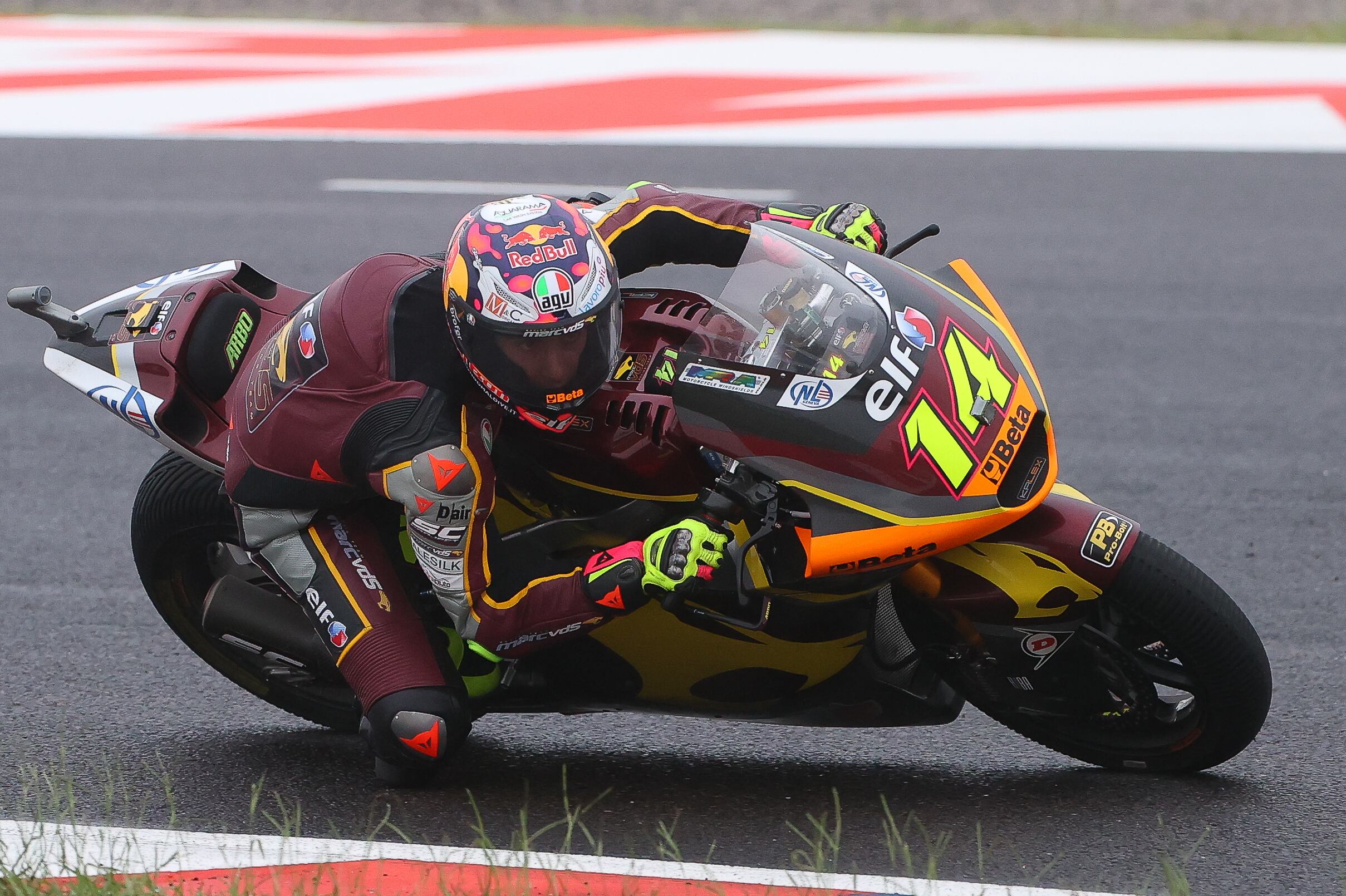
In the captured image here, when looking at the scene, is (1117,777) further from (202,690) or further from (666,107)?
(666,107)

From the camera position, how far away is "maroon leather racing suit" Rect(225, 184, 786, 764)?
3.25m

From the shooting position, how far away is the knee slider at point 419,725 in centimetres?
349

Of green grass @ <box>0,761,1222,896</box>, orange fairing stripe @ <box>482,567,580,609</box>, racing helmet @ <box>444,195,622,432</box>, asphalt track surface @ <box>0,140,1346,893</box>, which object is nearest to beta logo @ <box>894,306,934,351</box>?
racing helmet @ <box>444,195,622,432</box>

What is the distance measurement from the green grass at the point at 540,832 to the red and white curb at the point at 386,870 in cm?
3

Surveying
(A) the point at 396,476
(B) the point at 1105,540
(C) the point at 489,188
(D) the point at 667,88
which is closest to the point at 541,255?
(A) the point at 396,476

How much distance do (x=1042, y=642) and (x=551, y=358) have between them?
115 centimetres

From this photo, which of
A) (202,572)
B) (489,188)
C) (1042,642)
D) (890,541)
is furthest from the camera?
(489,188)

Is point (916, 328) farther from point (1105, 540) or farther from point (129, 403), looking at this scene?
point (129, 403)

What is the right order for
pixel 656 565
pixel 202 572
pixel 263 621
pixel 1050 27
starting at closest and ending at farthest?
pixel 656 565
pixel 263 621
pixel 202 572
pixel 1050 27

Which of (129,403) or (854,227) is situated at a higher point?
(854,227)

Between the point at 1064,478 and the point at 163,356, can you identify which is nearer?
the point at 163,356

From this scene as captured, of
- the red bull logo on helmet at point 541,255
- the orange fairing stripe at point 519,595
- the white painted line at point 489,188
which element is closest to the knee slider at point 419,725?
the orange fairing stripe at point 519,595

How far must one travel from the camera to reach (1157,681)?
339cm

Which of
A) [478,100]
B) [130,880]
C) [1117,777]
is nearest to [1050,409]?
[1117,777]
